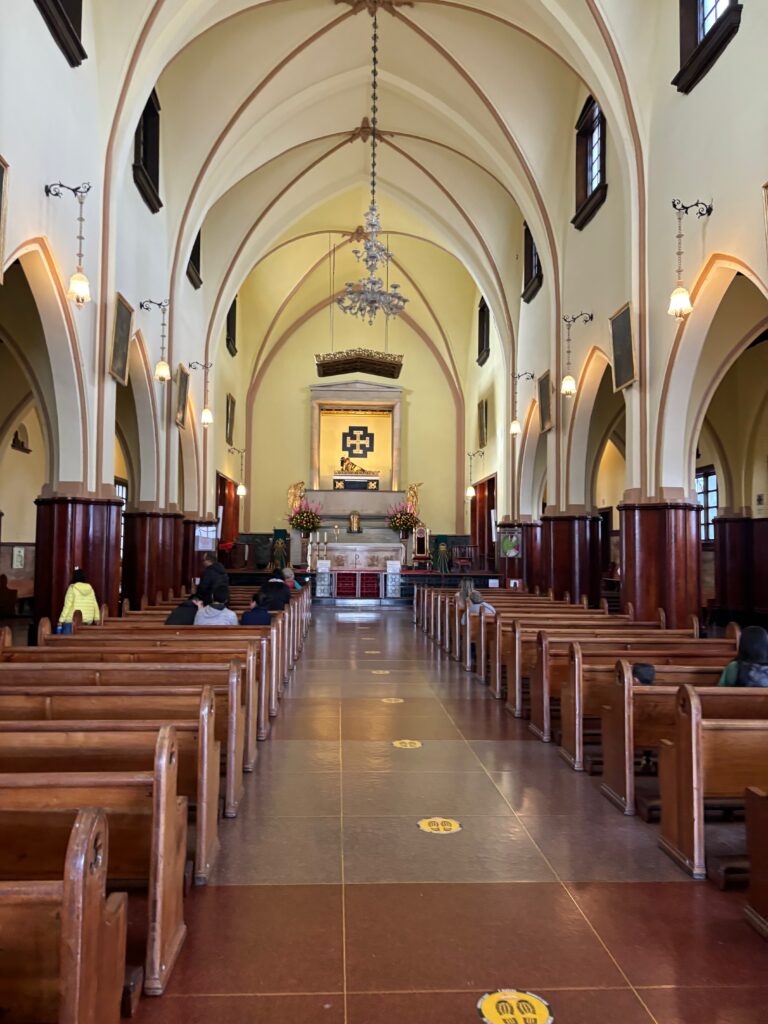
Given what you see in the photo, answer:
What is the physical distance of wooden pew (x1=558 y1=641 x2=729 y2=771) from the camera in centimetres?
498

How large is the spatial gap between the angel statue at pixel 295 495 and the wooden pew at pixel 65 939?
72.8ft

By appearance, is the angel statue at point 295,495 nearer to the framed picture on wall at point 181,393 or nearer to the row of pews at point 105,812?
the framed picture on wall at point 181,393

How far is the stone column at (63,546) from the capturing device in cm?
895

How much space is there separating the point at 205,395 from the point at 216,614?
10764mm

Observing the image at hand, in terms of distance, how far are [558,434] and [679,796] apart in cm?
1021

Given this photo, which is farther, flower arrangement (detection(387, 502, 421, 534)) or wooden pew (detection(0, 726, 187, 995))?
flower arrangement (detection(387, 502, 421, 534))

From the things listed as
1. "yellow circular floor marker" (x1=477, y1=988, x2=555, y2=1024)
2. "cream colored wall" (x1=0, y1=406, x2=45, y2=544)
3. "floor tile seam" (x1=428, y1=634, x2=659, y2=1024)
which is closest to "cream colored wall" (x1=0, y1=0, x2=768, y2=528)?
"cream colored wall" (x1=0, y1=406, x2=45, y2=544)

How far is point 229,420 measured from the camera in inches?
868

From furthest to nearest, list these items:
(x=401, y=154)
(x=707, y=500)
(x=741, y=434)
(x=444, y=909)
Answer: (x=401, y=154) < (x=707, y=500) < (x=741, y=434) < (x=444, y=909)

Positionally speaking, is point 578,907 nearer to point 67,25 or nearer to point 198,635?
point 198,635

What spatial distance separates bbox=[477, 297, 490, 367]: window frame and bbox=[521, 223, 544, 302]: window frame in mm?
4967

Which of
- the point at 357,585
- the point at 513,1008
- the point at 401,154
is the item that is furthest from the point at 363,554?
the point at 513,1008

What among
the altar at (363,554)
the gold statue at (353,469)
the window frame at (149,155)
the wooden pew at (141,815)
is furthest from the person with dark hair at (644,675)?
the gold statue at (353,469)

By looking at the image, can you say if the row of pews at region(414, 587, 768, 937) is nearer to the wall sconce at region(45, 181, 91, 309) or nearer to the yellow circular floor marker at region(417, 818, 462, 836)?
the yellow circular floor marker at region(417, 818, 462, 836)
